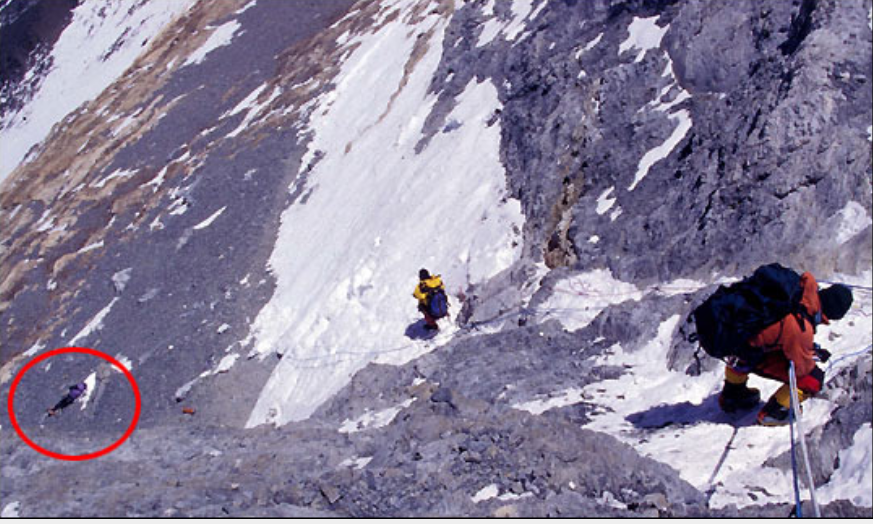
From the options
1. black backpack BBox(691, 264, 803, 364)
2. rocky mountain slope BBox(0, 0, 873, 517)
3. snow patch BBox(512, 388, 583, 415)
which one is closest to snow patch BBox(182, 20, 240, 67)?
rocky mountain slope BBox(0, 0, 873, 517)

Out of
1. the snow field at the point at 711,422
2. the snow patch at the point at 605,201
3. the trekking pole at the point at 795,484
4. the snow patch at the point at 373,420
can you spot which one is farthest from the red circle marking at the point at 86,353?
the trekking pole at the point at 795,484

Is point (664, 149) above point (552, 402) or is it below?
above

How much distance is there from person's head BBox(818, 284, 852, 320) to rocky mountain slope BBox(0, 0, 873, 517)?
28.9 inches

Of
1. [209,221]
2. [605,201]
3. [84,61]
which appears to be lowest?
[605,201]

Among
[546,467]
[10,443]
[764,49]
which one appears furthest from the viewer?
[10,443]

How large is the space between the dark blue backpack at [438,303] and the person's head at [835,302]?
7.07 metres

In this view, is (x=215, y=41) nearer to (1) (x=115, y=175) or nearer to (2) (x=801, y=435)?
(1) (x=115, y=175)

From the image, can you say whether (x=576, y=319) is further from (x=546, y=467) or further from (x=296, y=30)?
(x=296, y=30)

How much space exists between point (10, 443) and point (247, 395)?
13.6ft

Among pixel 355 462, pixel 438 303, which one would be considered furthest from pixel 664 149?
pixel 355 462

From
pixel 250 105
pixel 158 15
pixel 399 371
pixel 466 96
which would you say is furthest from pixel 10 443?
pixel 158 15

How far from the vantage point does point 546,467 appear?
9.50m

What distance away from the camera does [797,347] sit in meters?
8.48

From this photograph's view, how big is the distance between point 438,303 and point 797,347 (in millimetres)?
7225
